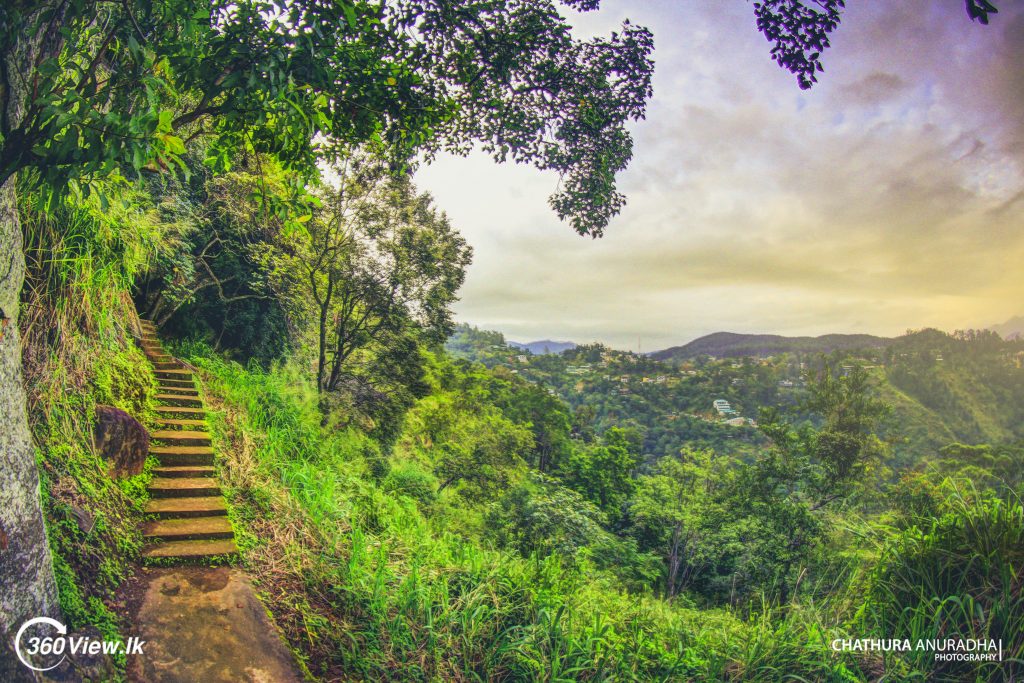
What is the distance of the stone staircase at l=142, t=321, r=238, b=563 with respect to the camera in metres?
3.27

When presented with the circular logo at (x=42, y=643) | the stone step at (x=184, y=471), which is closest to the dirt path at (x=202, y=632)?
the circular logo at (x=42, y=643)

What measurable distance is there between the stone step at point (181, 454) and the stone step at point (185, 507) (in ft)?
1.81

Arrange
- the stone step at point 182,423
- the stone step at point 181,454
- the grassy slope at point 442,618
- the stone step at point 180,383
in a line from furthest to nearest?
the stone step at point 180,383 → the stone step at point 182,423 → the stone step at point 181,454 → the grassy slope at point 442,618

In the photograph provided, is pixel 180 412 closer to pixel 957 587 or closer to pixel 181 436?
pixel 181 436

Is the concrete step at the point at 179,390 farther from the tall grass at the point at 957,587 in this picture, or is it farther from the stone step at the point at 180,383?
the tall grass at the point at 957,587

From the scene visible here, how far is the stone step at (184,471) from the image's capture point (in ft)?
13.2

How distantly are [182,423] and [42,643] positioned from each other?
3048 mm

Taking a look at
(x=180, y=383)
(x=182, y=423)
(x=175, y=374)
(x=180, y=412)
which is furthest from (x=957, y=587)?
(x=175, y=374)

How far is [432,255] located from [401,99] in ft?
20.7

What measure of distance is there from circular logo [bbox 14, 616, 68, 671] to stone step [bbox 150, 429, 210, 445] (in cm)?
257

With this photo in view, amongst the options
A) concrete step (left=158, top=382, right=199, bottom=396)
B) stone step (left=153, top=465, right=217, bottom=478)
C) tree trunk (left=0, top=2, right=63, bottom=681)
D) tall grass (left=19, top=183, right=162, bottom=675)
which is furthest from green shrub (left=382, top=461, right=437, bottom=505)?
tree trunk (left=0, top=2, right=63, bottom=681)

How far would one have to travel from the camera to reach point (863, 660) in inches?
116

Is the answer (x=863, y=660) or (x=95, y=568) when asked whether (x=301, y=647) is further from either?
(x=863, y=660)

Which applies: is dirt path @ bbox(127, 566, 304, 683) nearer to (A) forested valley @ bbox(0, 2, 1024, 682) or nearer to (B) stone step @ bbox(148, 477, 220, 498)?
(A) forested valley @ bbox(0, 2, 1024, 682)
